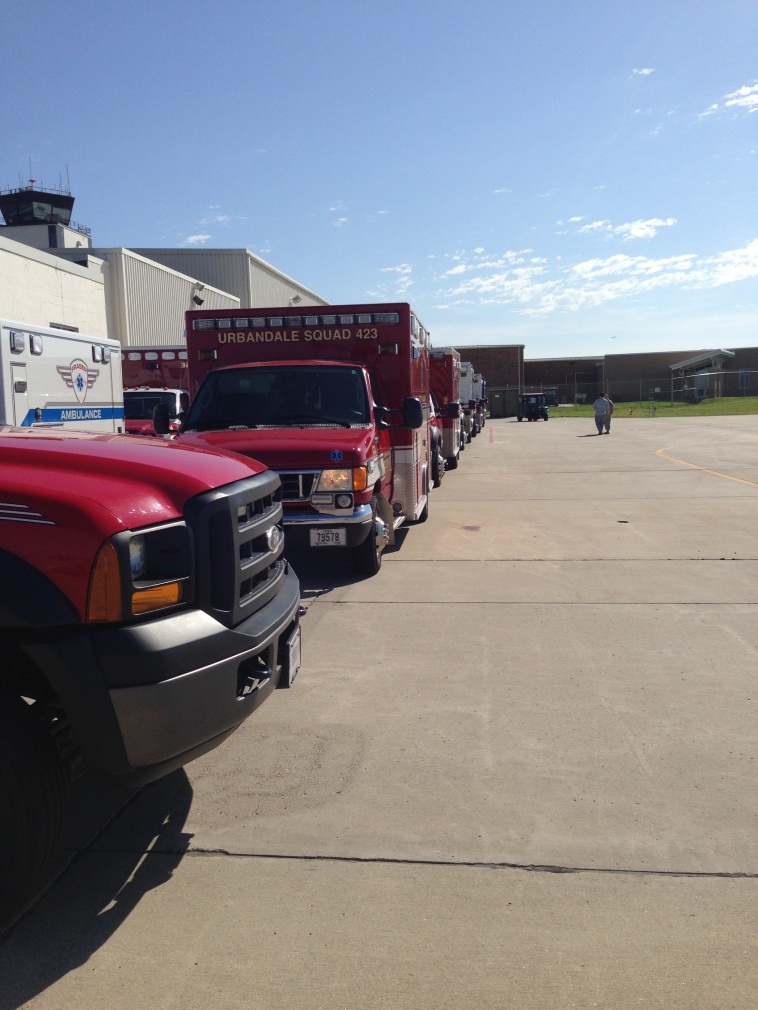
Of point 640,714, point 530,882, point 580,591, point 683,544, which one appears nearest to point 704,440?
point 683,544

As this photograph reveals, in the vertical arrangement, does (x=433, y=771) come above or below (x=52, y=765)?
below

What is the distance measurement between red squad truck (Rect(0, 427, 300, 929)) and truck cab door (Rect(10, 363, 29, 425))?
6.43 metres

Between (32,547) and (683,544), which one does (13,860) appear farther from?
(683,544)

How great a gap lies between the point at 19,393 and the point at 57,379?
935 millimetres

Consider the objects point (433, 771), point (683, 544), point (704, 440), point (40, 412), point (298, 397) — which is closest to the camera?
point (433, 771)

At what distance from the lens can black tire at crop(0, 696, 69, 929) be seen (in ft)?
9.55

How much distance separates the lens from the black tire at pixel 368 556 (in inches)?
351

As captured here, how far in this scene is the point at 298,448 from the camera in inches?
320

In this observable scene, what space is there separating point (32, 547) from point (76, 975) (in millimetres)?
1411

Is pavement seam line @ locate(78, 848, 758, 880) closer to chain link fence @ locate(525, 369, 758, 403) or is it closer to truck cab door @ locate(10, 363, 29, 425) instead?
truck cab door @ locate(10, 363, 29, 425)

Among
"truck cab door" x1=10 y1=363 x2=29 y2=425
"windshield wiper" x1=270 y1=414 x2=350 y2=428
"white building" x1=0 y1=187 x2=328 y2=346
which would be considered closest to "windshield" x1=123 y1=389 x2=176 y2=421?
"white building" x1=0 y1=187 x2=328 y2=346

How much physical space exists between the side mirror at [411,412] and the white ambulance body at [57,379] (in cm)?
369

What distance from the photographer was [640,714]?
518 cm

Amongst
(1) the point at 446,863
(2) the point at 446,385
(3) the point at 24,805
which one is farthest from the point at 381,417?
(2) the point at 446,385
